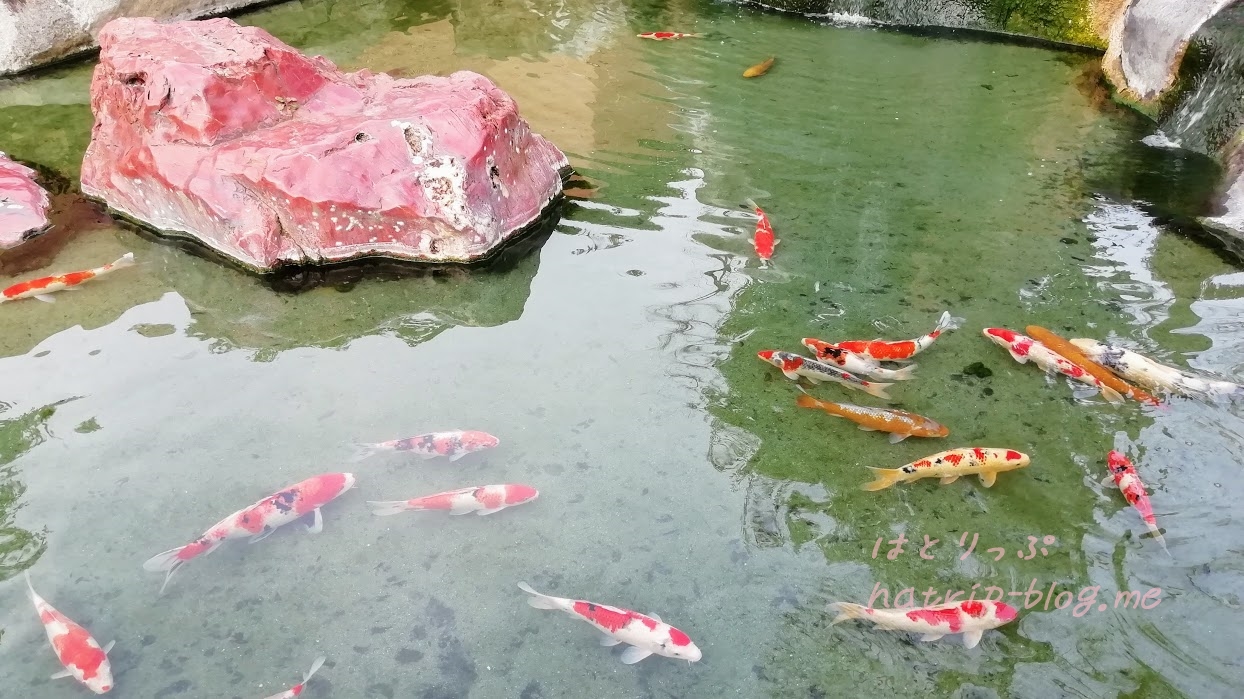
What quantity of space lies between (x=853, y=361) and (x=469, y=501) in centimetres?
253

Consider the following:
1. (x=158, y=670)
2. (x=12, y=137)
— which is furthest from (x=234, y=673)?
(x=12, y=137)

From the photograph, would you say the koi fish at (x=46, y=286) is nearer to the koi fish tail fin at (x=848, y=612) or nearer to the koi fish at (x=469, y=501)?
the koi fish at (x=469, y=501)

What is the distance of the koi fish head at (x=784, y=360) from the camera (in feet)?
16.0

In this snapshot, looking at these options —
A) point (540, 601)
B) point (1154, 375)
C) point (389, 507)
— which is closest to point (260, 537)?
point (389, 507)

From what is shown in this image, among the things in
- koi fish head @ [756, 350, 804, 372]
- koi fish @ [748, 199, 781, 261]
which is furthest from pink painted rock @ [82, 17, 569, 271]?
koi fish head @ [756, 350, 804, 372]

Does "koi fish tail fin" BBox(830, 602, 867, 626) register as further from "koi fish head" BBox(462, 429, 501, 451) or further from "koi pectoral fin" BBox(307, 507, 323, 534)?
"koi pectoral fin" BBox(307, 507, 323, 534)

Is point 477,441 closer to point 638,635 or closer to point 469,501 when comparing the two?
point 469,501

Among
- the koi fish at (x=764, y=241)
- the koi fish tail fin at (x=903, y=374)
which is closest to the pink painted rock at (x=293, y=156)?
the koi fish at (x=764, y=241)

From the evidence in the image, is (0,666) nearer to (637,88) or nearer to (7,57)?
(637,88)

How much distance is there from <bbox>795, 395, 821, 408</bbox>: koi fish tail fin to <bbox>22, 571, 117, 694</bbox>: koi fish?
3792 mm

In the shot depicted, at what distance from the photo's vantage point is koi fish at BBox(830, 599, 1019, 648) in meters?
3.47

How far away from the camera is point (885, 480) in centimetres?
424

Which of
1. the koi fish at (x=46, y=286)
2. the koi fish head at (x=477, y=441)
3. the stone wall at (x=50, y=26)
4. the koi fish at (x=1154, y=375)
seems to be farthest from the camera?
the stone wall at (x=50, y=26)

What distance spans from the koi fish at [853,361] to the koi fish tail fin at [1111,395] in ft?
3.90
